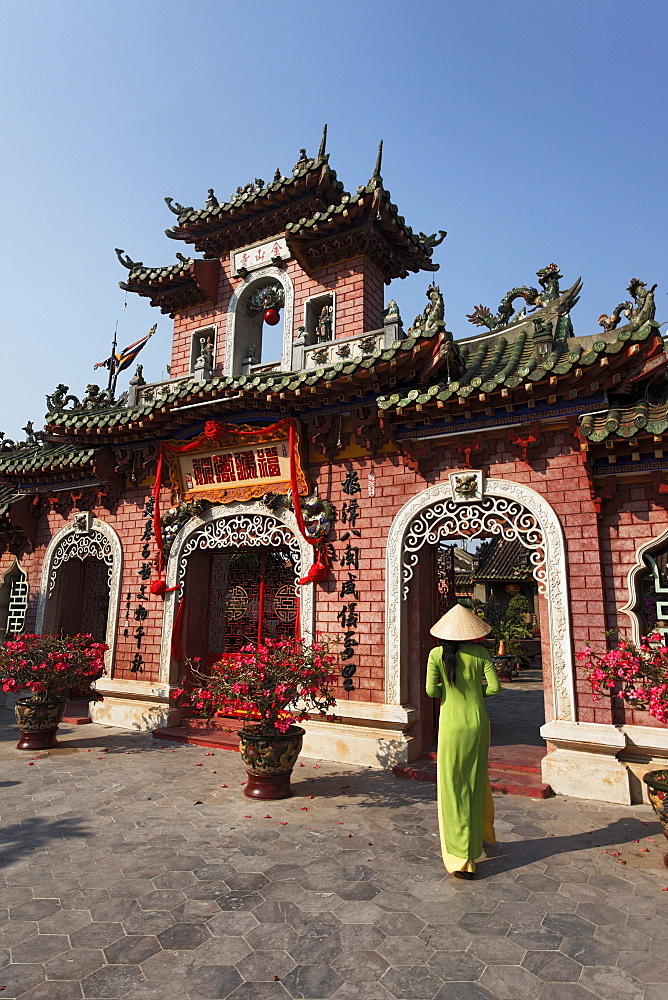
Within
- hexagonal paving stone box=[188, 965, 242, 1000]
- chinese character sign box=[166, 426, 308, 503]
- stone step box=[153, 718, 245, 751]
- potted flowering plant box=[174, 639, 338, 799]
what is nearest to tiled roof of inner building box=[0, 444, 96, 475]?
chinese character sign box=[166, 426, 308, 503]

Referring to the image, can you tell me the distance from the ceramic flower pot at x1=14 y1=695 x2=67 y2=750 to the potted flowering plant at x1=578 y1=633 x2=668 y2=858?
682cm

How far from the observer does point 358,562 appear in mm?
7602

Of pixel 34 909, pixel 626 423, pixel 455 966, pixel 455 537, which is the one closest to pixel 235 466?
pixel 455 537

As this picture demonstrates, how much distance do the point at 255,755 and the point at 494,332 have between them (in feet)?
21.7

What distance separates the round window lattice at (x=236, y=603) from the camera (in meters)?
9.32

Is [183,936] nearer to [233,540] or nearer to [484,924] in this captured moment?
[484,924]

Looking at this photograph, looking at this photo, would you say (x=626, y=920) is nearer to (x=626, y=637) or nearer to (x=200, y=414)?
(x=626, y=637)

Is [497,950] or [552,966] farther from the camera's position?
[497,950]

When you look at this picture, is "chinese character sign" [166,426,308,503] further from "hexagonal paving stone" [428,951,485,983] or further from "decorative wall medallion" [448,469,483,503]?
"hexagonal paving stone" [428,951,485,983]

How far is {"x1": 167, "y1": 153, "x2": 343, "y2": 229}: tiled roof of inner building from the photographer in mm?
9141

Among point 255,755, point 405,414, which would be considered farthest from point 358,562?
point 255,755

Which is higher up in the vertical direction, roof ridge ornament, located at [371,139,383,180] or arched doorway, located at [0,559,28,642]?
roof ridge ornament, located at [371,139,383,180]

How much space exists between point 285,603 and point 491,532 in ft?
11.9

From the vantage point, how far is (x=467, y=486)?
6.97 m
